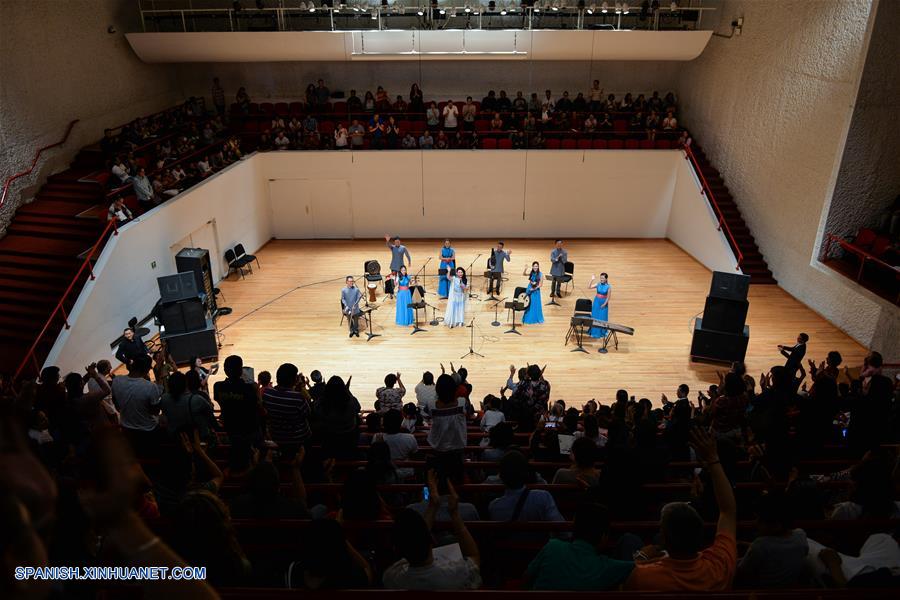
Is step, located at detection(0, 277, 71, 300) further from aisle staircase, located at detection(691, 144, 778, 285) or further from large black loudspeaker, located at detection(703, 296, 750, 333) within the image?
aisle staircase, located at detection(691, 144, 778, 285)

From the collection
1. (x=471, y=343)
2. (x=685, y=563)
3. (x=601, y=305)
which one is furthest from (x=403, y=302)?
(x=685, y=563)

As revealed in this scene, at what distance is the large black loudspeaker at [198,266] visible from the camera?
11.8m

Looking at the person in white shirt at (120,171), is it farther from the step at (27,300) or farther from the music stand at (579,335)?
the music stand at (579,335)

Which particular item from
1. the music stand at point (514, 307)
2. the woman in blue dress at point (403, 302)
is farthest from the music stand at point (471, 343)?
the woman in blue dress at point (403, 302)

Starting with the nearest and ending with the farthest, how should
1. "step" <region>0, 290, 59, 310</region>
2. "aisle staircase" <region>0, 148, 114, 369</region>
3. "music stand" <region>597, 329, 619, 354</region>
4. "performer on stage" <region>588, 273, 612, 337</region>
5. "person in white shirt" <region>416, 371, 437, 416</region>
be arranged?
"person in white shirt" <region>416, 371, 437, 416</region> < "aisle staircase" <region>0, 148, 114, 369</region> < "step" <region>0, 290, 59, 310</region> < "music stand" <region>597, 329, 619, 354</region> < "performer on stage" <region>588, 273, 612, 337</region>

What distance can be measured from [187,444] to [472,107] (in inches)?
608

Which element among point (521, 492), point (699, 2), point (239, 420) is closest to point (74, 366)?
point (239, 420)

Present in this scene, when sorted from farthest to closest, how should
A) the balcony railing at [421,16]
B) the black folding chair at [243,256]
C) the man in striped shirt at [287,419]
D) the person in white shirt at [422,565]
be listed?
the balcony railing at [421,16]
the black folding chair at [243,256]
the man in striped shirt at [287,419]
the person in white shirt at [422,565]

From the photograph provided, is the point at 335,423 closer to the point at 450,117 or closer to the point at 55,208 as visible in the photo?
the point at 55,208

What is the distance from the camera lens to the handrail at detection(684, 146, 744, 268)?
557 inches

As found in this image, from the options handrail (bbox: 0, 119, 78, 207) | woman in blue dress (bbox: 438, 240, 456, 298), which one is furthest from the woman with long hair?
handrail (bbox: 0, 119, 78, 207)

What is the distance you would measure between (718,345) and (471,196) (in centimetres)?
907

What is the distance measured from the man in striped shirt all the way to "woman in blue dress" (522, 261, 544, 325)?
27.0ft

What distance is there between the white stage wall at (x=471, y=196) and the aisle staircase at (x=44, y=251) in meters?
4.18
